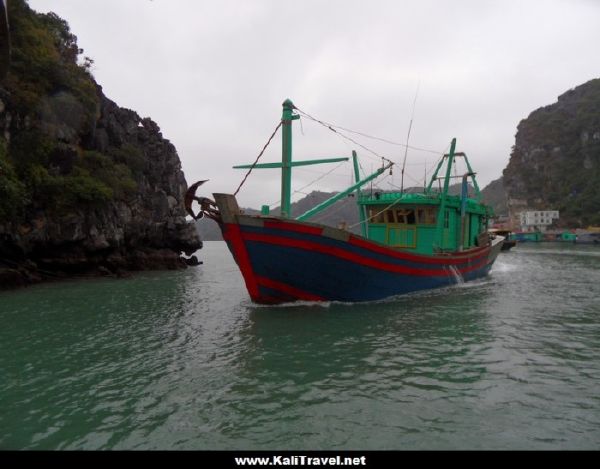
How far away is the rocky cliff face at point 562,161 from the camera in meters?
113

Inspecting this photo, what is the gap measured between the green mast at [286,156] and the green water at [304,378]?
3.91 m

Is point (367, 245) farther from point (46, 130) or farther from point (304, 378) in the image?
point (46, 130)

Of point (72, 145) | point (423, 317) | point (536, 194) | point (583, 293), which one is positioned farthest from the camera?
point (536, 194)

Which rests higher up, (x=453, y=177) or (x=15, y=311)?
(x=453, y=177)

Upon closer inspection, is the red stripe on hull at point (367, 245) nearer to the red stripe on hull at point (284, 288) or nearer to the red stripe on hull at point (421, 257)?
the red stripe on hull at point (421, 257)

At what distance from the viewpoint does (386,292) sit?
1533cm

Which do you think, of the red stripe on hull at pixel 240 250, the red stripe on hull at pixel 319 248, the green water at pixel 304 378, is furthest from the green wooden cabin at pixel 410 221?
the red stripe on hull at pixel 240 250

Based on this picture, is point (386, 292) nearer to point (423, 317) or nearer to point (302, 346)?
point (423, 317)

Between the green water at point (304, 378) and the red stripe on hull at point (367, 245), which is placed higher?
the red stripe on hull at point (367, 245)

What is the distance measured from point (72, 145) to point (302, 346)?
77.4 ft

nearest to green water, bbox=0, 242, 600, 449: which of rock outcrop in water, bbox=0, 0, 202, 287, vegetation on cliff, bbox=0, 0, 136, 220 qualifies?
rock outcrop in water, bbox=0, 0, 202, 287

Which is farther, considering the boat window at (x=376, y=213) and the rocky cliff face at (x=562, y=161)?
the rocky cliff face at (x=562, y=161)

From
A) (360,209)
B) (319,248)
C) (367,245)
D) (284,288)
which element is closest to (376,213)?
(360,209)

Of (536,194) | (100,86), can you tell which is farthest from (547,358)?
(536,194)
